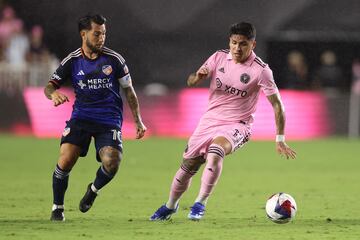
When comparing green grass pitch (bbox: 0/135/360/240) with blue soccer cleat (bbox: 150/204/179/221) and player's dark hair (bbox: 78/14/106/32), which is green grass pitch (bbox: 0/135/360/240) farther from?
player's dark hair (bbox: 78/14/106/32)

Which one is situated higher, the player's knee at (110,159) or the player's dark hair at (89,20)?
the player's dark hair at (89,20)

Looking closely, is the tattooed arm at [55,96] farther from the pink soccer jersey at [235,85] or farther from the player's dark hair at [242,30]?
the player's dark hair at [242,30]

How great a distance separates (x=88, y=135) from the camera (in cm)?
1011

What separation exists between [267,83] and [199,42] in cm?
1499

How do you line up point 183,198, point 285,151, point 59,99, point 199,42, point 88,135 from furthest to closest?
point 199,42 < point 183,198 < point 88,135 < point 285,151 < point 59,99

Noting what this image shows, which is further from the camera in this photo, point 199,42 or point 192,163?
point 199,42

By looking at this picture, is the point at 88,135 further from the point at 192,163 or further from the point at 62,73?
the point at 192,163

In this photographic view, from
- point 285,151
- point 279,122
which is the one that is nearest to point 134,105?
point 279,122

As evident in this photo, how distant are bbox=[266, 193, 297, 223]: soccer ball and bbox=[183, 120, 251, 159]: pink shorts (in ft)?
2.30

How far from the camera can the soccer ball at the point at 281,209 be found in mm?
9750

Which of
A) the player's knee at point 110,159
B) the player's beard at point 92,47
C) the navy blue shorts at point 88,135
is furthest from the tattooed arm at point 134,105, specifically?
the player's beard at point 92,47

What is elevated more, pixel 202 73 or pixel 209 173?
pixel 202 73

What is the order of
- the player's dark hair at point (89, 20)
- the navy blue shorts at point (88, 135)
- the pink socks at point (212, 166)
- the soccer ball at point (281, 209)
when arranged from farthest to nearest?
the navy blue shorts at point (88, 135) → the player's dark hair at point (89, 20) → the pink socks at point (212, 166) → the soccer ball at point (281, 209)

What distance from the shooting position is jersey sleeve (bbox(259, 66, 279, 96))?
32.9 ft
